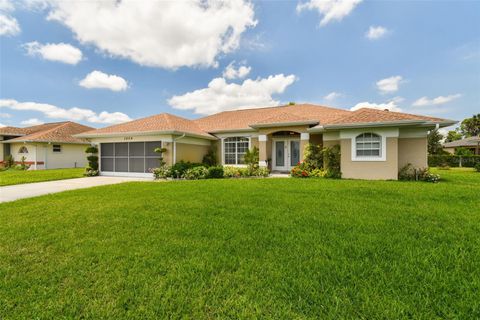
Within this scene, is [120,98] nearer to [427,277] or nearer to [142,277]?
[142,277]

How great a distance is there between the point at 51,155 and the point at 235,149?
2017 cm

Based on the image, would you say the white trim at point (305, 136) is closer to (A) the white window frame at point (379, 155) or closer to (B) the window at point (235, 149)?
(A) the white window frame at point (379, 155)

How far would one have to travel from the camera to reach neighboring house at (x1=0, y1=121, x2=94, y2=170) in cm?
2083

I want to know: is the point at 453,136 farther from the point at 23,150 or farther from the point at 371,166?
the point at 23,150

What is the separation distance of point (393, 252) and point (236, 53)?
691 inches

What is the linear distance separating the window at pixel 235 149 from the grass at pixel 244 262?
1046cm

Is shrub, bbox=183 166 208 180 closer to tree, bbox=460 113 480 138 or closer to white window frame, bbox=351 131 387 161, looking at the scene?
→ white window frame, bbox=351 131 387 161

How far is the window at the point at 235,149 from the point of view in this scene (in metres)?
16.2

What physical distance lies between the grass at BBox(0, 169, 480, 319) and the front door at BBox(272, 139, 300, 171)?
9717mm

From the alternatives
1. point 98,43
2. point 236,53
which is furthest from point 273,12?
point 98,43

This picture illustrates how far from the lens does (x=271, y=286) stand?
259 centimetres

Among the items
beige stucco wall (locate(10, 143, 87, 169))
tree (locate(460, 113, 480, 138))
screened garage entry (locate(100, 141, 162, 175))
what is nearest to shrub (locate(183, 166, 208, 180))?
screened garage entry (locate(100, 141, 162, 175))

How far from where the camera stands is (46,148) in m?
21.2

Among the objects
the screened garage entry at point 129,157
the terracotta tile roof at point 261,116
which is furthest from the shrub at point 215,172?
the terracotta tile roof at point 261,116
